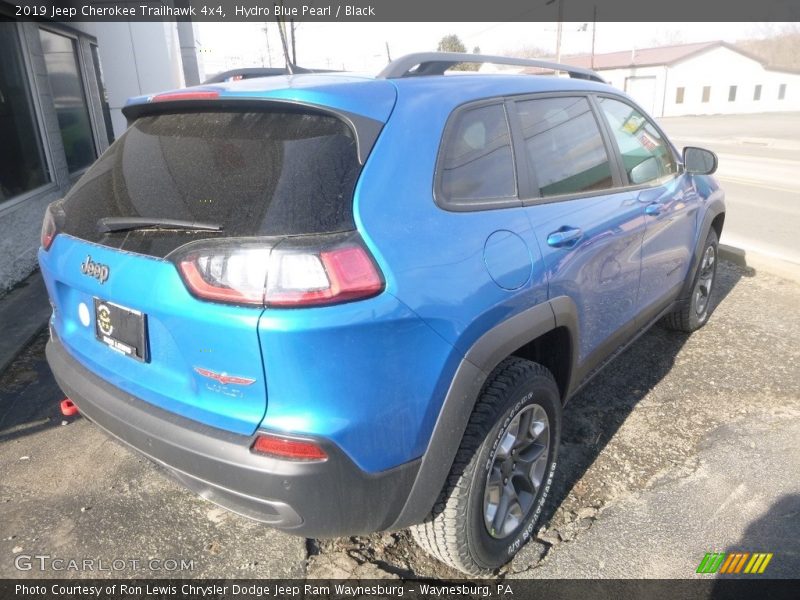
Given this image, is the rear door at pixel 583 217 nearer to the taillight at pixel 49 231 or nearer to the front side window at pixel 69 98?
the taillight at pixel 49 231

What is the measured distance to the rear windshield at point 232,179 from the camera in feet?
5.69

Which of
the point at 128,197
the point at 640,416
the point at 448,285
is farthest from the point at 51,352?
the point at 640,416

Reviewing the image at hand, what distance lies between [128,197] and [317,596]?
158 centimetres

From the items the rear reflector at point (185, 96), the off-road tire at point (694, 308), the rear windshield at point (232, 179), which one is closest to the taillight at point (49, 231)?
the rear windshield at point (232, 179)

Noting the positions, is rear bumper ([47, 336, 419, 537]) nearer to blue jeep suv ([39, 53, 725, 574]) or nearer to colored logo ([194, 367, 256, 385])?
blue jeep suv ([39, 53, 725, 574])

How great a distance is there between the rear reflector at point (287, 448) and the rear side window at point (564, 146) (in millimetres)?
1398

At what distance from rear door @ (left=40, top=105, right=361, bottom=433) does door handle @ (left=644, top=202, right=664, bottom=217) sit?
6.47 feet

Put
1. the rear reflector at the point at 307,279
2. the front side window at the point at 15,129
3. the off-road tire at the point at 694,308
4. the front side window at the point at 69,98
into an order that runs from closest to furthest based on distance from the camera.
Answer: the rear reflector at the point at 307,279 → the off-road tire at the point at 694,308 → the front side window at the point at 15,129 → the front side window at the point at 69,98

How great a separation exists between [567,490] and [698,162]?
226 cm

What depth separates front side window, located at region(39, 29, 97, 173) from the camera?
7.63m

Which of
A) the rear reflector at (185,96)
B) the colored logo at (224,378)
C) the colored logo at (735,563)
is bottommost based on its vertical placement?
the colored logo at (735,563)

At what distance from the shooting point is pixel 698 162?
3771mm

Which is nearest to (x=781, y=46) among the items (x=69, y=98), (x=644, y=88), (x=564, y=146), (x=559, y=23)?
(x=644, y=88)

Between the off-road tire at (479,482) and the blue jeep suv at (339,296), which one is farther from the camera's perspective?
the off-road tire at (479,482)
